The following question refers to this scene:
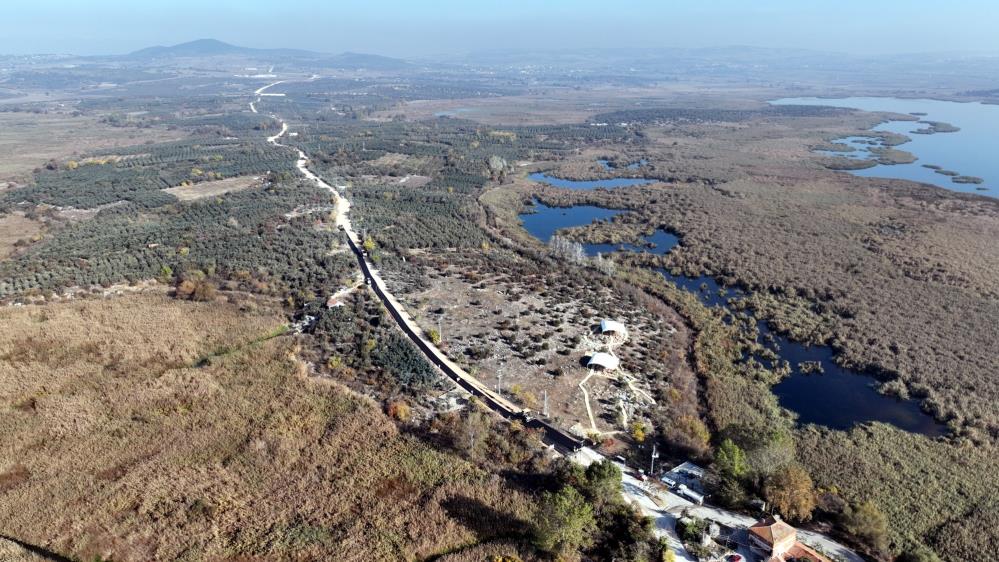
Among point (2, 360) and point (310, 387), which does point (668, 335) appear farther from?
point (2, 360)

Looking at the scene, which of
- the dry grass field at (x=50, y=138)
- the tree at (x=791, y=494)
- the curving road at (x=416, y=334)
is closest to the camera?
the tree at (x=791, y=494)

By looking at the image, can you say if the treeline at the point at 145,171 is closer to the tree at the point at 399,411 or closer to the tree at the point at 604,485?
the tree at the point at 399,411

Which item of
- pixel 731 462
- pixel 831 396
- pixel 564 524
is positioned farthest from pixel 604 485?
pixel 831 396

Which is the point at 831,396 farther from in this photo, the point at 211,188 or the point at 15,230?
the point at 15,230

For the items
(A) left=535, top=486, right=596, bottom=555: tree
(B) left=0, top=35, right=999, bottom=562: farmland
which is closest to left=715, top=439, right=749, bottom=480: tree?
(B) left=0, top=35, right=999, bottom=562: farmland

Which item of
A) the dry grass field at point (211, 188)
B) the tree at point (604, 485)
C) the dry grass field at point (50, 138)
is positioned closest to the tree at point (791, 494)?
the tree at point (604, 485)

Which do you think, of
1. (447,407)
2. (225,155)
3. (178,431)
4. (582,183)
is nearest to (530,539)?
(447,407)
